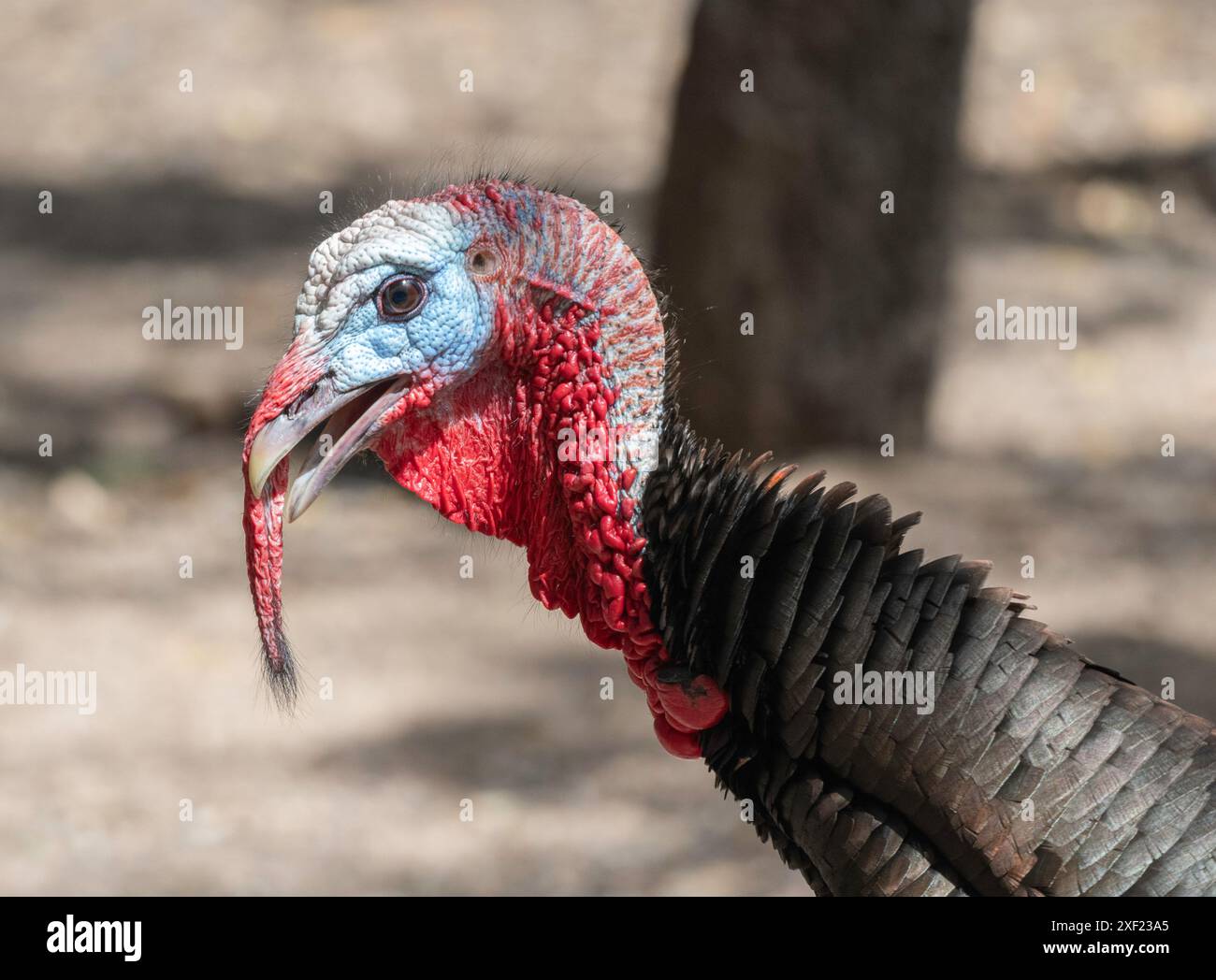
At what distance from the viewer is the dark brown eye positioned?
2518mm

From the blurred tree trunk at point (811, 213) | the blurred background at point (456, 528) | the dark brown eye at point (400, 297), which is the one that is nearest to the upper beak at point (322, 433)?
the dark brown eye at point (400, 297)

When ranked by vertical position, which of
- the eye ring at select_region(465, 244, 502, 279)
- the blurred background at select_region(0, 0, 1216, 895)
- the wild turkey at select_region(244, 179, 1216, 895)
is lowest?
the blurred background at select_region(0, 0, 1216, 895)

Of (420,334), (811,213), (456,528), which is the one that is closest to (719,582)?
(420,334)

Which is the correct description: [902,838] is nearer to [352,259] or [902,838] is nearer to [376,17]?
[352,259]

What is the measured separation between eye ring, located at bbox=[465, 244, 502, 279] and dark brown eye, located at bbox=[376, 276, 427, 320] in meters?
0.10

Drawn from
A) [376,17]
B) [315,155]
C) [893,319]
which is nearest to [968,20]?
[893,319]

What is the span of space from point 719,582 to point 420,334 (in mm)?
625

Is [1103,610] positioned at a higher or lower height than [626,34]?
lower

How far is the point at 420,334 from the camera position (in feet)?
8.34

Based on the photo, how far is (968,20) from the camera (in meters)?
5.83

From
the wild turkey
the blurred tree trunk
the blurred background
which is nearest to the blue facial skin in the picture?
the wild turkey

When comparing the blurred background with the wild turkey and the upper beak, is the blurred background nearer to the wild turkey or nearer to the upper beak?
the wild turkey

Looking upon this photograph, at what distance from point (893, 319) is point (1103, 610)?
1.36 metres

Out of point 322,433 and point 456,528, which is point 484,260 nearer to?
point 322,433
